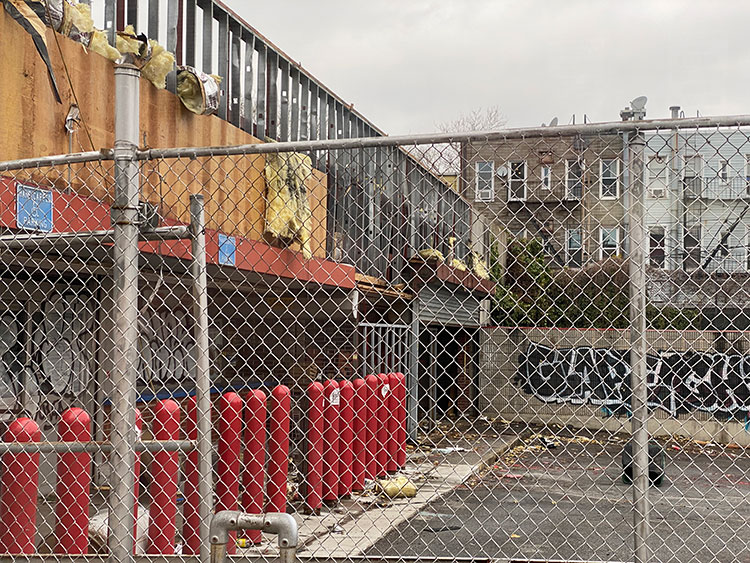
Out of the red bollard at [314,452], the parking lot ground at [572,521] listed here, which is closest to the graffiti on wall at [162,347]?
the red bollard at [314,452]

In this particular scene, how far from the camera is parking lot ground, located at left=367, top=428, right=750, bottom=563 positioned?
287 inches

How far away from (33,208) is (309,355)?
890 centimetres

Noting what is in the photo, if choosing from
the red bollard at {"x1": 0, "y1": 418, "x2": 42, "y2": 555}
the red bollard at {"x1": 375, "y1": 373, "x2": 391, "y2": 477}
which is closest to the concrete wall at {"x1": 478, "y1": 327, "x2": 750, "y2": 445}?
the red bollard at {"x1": 375, "y1": 373, "x2": 391, "y2": 477}

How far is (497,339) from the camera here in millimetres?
19312

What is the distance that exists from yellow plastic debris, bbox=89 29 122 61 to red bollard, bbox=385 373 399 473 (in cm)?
528

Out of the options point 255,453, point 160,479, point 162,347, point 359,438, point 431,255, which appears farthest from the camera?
point 431,255

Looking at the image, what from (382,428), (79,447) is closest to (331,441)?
(382,428)

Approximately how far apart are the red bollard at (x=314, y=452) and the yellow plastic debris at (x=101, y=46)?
145 inches

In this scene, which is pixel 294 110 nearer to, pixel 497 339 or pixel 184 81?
pixel 184 81

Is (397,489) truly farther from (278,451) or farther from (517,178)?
(517,178)

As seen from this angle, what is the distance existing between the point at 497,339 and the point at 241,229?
11342mm

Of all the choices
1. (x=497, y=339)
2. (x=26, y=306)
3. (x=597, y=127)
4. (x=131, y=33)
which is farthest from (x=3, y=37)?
(x=497, y=339)

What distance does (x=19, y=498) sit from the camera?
485 cm

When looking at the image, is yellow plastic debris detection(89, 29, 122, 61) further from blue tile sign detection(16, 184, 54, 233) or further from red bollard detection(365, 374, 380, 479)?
red bollard detection(365, 374, 380, 479)
